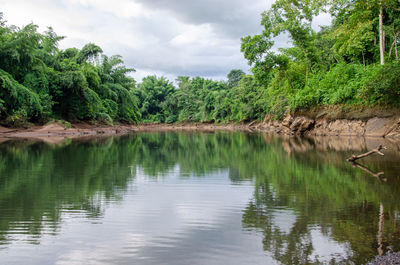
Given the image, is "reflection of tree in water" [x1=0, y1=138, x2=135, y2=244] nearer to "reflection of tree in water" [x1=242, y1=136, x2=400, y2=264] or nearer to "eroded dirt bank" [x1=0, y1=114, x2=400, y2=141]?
"reflection of tree in water" [x1=242, y1=136, x2=400, y2=264]

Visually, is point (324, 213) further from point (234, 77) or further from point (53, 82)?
point (234, 77)

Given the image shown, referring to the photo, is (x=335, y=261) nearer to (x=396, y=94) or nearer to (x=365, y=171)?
(x=365, y=171)

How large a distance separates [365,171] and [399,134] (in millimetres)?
12622

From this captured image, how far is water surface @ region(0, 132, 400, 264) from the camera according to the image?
11.5 feet

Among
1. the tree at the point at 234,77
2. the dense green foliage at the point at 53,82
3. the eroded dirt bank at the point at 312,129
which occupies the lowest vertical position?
the eroded dirt bank at the point at 312,129

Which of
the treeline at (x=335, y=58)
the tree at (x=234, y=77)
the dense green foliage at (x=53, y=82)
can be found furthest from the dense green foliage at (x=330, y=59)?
the tree at (x=234, y=77)

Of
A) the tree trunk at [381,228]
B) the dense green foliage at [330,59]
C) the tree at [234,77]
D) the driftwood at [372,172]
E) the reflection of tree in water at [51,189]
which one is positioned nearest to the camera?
the tree trunk at [381,228]

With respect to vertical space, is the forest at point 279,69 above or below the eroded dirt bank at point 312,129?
above

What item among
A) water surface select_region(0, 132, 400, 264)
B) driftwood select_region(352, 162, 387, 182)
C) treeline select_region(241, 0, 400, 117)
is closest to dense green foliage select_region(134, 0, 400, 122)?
treeline select_region(241, 0, 400, 117)

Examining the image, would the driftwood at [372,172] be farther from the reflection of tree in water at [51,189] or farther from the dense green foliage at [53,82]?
the dense green foliage at [53,82]

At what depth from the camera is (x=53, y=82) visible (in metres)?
30.1

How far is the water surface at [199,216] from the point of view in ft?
11.5

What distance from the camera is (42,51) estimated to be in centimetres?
3070

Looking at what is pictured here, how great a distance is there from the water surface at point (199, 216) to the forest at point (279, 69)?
12347 mm
